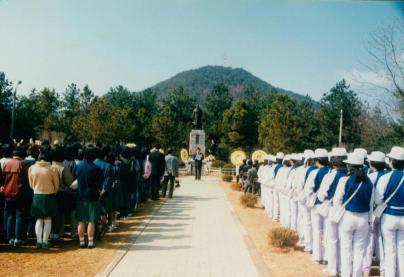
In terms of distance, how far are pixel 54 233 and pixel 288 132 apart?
121ft

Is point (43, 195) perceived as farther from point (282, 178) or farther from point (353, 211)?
point (282, 178)

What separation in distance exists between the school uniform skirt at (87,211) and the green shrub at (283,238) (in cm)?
363

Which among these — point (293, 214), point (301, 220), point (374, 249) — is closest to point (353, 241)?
point (374, 249)

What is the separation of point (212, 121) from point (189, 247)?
6104cm

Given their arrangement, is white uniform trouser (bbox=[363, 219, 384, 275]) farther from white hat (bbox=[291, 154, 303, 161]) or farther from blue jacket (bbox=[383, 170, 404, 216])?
white hat (bbox=[291, 154, 303, 161])

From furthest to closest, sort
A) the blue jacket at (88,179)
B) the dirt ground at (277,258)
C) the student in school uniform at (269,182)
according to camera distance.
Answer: the student in school uniform at (269,182) → the blue jacket at (88,179) → the dirt ground at (277,258)

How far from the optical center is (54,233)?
9.10 meters

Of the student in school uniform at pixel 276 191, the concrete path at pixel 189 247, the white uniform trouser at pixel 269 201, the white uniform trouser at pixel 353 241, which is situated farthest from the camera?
the white uniform trouser at pixel 269 201

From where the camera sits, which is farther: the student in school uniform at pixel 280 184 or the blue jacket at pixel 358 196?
the student in school uniform at pixel 280 184

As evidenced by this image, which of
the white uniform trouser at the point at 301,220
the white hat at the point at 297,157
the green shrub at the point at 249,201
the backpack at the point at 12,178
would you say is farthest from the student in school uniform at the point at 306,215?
the green shrub at the point at 249,201

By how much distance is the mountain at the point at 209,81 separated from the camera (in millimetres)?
172400

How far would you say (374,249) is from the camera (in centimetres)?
865

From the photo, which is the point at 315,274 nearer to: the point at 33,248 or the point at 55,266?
the point at 55,266

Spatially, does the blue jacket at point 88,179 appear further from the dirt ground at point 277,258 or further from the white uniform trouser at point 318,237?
the white uniform trouser at point 318,237
